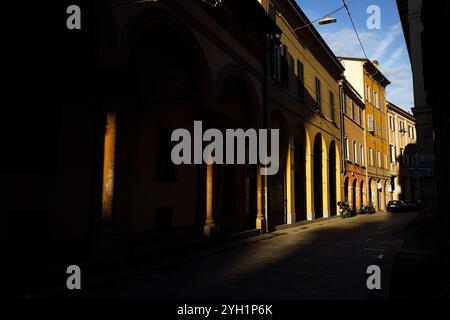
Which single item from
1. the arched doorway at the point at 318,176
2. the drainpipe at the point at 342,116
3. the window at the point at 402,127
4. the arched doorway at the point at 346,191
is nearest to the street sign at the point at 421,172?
the arched doorway at the point at 318,176

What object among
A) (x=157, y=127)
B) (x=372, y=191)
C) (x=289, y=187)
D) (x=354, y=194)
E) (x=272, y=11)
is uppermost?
(x=272, y=11)

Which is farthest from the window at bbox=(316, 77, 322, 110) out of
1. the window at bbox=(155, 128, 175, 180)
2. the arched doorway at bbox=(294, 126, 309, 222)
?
the window at bbox=(155, 128, 175, 180)

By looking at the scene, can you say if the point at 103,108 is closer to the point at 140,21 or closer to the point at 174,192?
the point at 140,21

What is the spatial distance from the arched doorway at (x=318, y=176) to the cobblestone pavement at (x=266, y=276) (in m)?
12.6

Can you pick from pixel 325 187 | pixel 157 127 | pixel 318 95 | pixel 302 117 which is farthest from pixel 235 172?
pixel 318 95

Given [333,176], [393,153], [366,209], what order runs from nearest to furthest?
1. [333,176]
2. [366,209]
3. [393,153]

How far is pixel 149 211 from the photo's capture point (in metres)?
12.1

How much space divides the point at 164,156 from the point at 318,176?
13.5 m

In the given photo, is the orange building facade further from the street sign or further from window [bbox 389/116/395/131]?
the street sign

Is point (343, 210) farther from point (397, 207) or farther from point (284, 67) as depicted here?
point (284, 67)

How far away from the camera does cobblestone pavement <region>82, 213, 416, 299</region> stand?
18.6 ft

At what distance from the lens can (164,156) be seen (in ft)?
42.6
